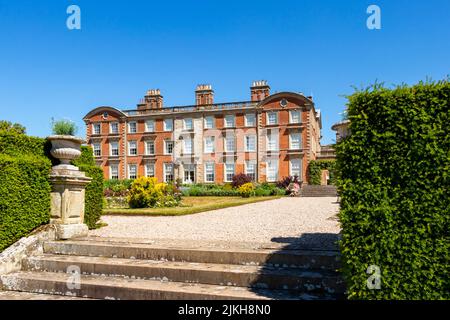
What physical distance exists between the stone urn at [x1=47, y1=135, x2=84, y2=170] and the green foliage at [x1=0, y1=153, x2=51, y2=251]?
24 centimetres

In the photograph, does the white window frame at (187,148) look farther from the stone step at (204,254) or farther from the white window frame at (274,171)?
the stone step at (204,254)

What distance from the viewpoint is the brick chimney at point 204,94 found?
131ft

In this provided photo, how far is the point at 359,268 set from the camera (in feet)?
11.9

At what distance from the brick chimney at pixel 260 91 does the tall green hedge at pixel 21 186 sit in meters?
33.0

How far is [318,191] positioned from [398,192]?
26.6m

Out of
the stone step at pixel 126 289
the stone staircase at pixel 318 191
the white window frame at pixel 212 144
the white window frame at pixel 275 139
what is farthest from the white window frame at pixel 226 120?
the stone step at pixel 126 289

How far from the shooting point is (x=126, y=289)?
4594 millimetres

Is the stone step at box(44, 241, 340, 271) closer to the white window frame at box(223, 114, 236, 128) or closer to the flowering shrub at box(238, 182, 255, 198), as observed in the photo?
the flowering shrub at box(238, 182, 255, 198)

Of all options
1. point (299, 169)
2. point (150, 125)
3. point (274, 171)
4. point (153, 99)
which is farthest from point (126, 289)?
point (153, 99)

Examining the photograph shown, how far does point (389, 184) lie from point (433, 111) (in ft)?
2.67

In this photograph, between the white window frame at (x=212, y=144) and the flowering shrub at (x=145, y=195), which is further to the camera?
the white window frame at (x=212, y=144)

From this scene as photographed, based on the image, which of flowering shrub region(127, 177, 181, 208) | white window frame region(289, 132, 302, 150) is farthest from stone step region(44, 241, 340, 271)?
white window frame region(289, 132, 302, 150)

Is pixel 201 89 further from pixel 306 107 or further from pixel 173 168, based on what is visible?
pixel 306 107

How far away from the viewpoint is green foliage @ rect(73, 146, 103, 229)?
7.88 meters
